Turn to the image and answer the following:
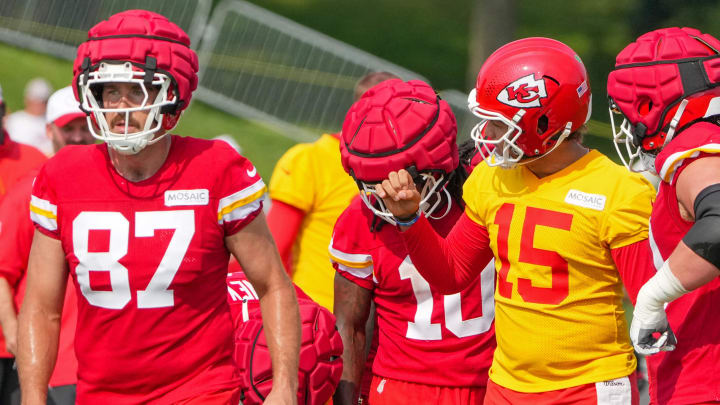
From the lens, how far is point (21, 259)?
5.60 m

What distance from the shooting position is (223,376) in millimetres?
4152

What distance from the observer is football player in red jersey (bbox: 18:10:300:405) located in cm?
400

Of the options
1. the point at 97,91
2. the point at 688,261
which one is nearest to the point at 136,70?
the point at 97,91

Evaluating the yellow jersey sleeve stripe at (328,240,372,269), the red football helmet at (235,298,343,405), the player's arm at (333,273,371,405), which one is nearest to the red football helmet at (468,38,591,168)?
the yellow jersey sleeve stripe at (328,240,372,269)

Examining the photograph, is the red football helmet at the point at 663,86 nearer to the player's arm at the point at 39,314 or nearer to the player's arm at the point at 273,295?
the player's arm at the point at 273,295

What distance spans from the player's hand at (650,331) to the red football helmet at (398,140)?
3.60ft

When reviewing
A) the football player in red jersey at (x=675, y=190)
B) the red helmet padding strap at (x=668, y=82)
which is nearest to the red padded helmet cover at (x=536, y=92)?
the football player in red jersey at (x=675, y=190)

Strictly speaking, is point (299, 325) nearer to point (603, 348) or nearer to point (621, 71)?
point (603, 348)

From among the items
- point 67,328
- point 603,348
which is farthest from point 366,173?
point 67,328

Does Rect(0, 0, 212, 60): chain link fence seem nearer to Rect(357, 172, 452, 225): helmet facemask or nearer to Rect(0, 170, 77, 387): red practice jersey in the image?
Rect(0, 170, 77, 387): red practice jersey

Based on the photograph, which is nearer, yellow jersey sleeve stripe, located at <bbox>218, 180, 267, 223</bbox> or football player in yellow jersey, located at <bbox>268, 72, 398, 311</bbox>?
yellow jersey sleeve stripe, located at <bbox>218, 180, 267, 223</bbox>

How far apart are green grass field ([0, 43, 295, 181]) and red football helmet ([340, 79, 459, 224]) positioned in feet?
37.0

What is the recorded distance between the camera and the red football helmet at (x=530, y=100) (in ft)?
12.9

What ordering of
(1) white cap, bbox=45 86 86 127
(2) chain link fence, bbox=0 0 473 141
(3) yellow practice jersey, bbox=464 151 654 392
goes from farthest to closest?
(2) chain link fence, bbox=0 0 473 141
(1) white cap, bbox=45 86 86 127
(3) yellow practice jersey, bbox=464 151 654 392
